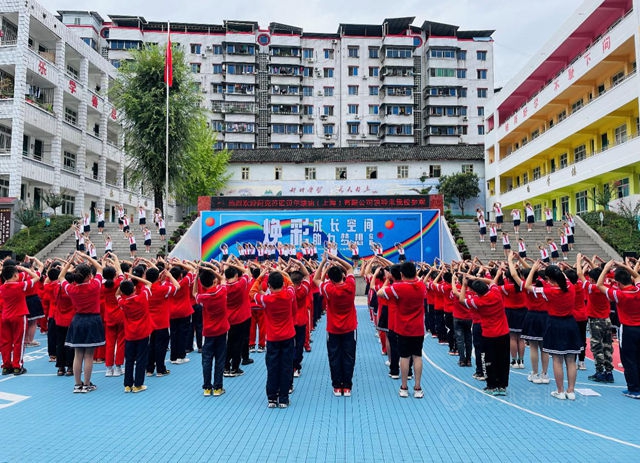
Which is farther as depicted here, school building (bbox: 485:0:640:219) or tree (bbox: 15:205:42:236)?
tree (bbox: 15:205:42:236)

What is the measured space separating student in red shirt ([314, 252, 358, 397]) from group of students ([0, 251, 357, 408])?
0.01 meters

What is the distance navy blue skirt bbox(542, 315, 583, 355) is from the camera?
5.83 m

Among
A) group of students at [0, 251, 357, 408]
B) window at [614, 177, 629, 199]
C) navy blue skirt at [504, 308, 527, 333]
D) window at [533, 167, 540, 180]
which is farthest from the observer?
window at [533, 167, 540, 180]

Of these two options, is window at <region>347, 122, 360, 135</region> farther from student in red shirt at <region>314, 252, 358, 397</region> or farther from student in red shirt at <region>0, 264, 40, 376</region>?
student in red shirt at <region>314, 252, 358, 397</region>

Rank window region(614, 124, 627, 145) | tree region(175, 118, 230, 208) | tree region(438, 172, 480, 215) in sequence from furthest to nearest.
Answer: tree region(438, 172, 480, 215), tree region(175, 118, 230, 208), window region(614, 124, 627, 145)

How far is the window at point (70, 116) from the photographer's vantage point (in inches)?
1096

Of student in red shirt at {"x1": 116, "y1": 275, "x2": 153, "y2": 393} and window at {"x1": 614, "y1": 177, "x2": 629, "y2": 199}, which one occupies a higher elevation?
window at {"x1": 614, "y1": 177, "x2": 629, "y2": 199}

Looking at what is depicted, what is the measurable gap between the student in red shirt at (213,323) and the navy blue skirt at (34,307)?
4.81m

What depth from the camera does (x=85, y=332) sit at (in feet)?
20.3

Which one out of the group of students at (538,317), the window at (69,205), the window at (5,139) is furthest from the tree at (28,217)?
the group of students at (538,317)

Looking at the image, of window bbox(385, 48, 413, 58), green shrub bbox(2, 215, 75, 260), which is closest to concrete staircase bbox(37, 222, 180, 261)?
green shrub bbox(2, 215, 75, 260)

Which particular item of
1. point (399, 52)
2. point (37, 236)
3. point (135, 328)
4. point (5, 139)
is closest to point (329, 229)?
point (37, 236)

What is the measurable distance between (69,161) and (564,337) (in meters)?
30.0

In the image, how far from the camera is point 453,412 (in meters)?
5.50
